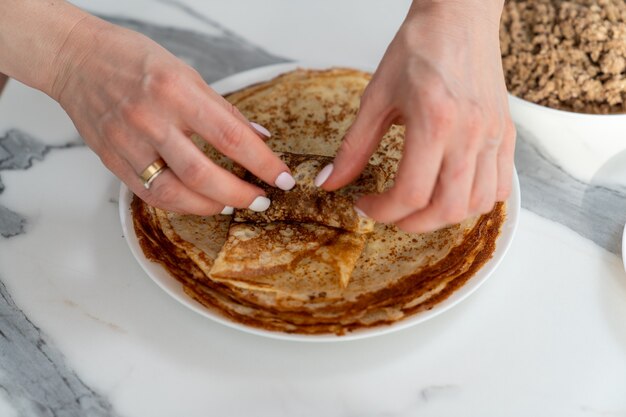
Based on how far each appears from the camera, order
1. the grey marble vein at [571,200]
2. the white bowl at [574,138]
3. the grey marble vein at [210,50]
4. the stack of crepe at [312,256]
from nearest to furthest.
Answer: the stack of crepe at [312,256] → the grey marble vein at [571,200] → the white bowl at [574,138] → the grey marble vein at [210,50]

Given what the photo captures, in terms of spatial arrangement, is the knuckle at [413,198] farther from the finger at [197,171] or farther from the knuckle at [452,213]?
the finger at [197,171]

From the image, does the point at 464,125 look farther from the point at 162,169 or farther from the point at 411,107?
the point at 162,169

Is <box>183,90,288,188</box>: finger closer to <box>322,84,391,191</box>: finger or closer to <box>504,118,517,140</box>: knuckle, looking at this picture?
<box>322,84,391,191</box>: finger

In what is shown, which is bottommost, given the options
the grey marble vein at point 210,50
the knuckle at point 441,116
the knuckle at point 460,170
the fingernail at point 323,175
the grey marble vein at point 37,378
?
the grey marble vein at point 37,378

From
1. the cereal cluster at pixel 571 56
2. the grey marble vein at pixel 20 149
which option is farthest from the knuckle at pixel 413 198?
the grey marble vein at pixel 20 149

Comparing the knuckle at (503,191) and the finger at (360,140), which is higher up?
the finger at (360,140)

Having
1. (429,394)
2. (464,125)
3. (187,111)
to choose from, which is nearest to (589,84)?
(464,125)

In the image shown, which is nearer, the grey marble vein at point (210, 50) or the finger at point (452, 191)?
the finger at point (452, 191)

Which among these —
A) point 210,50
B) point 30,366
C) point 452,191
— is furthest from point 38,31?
point 452,191
